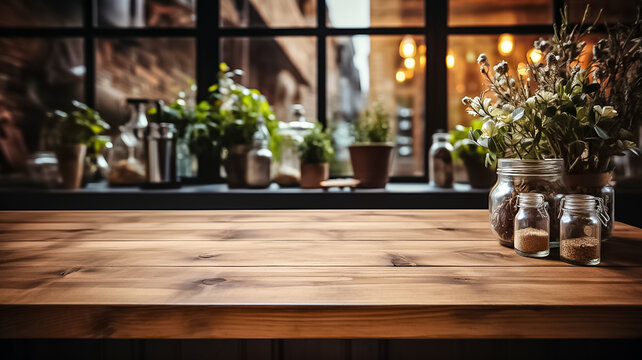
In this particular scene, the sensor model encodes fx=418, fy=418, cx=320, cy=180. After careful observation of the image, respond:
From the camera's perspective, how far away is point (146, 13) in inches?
91.9

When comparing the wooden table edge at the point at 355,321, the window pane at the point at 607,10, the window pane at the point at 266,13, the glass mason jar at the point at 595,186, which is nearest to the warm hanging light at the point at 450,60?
the window pane at the point at 607,10

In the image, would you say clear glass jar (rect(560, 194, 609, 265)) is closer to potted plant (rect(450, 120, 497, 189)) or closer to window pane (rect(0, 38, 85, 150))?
potted plant (rect(450, 120, 497, 189))

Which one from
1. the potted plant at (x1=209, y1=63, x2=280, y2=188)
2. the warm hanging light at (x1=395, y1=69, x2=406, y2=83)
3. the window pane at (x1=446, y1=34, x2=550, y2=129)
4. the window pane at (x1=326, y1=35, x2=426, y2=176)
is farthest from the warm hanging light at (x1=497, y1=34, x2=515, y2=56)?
the potted plant at (x1=209, y1=63, x2=280, y2=188)

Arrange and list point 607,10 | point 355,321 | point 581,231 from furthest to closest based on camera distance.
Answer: point 607,10
point 581,231
point 355,321

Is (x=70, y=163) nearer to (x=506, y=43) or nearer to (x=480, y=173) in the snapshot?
(x=480, y=173)

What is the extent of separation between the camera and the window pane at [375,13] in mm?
2273

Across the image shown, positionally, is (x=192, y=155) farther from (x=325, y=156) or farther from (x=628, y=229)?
(x=628, y=229)

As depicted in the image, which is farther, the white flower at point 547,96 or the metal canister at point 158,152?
the metal canister at point 158,152

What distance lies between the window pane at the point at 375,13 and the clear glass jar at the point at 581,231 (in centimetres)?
180

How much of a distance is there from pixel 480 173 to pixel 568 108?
115 cm

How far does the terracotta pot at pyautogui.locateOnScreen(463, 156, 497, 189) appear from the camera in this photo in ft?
A: 6.27

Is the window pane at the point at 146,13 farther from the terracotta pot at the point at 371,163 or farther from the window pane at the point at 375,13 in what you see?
the terracotta pot at the point at 371,163

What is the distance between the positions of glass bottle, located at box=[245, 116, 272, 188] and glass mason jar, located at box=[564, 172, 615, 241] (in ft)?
4.43

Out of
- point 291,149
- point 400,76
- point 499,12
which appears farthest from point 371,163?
point 499,12
